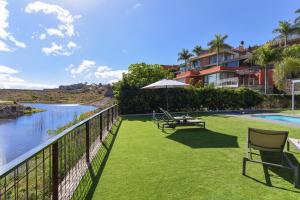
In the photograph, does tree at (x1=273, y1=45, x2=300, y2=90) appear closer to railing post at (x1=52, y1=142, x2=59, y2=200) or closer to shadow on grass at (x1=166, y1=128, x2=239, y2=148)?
shadow on grass at (x1=166, y1=128, x2=239, y2=148)

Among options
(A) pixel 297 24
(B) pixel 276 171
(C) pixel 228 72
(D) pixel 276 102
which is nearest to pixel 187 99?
(D) pixel 276 102

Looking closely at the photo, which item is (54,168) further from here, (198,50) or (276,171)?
(198,50)

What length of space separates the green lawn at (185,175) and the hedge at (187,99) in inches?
395

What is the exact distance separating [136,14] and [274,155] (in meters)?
15.0

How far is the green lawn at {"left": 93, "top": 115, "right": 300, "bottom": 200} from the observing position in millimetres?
3389

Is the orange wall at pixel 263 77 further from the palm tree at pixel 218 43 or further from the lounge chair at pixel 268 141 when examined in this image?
the lounge chair at pixel 268 141

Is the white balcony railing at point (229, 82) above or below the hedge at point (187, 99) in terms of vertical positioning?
above

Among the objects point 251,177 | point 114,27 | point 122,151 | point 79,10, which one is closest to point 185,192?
point 251,177

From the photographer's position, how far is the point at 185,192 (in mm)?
3451

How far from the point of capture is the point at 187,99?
17719 mm

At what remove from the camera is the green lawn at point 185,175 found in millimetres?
A: 3389

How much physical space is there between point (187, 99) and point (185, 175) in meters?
13.9

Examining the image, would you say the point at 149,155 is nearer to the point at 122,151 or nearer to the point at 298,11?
the point at 122,151

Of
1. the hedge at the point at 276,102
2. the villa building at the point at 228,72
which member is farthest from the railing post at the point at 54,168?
the villa building at the point at 228,72
